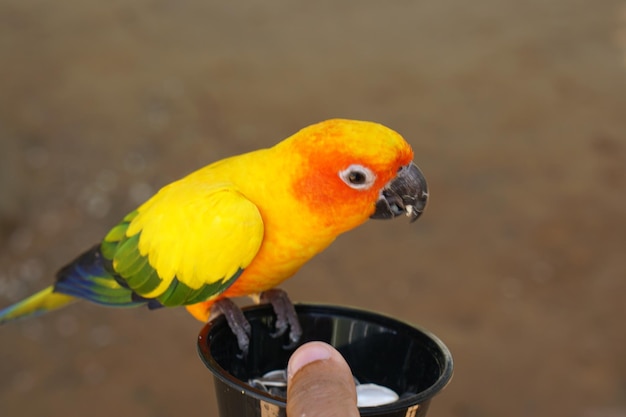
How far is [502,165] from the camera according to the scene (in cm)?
403

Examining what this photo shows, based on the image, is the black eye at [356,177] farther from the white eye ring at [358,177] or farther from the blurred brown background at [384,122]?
the blurred brown background at [384,122]

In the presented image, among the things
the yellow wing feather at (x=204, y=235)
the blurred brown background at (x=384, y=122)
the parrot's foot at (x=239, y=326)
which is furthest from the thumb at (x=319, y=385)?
the blurred brown background at (x=384, y=122)

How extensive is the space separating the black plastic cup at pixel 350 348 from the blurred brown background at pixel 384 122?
6.90 feet

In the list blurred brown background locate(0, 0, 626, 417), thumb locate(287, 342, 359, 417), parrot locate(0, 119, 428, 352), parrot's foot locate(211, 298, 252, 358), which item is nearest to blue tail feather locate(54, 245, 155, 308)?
parrot locate(0, 119, 428, 352)

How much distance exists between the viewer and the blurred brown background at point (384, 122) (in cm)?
314

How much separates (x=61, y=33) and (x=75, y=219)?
1.44 meters

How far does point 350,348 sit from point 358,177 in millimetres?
270

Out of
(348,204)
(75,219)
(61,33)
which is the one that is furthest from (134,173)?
(348,204)

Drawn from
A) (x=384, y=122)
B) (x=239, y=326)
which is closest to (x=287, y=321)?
(x=239, y=326)

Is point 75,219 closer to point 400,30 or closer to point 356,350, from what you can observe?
point 400,30

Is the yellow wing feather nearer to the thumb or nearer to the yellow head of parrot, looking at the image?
the yellow head of parrot

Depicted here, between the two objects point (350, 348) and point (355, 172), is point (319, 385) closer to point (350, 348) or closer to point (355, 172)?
point (350, 348)

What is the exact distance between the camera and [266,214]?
1.12m

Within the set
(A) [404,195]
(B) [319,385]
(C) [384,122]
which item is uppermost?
(C) [384,122]
